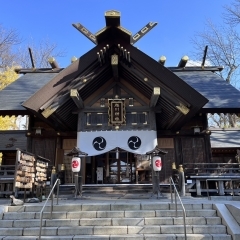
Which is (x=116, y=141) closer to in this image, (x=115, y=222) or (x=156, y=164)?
(x=156, y=164)

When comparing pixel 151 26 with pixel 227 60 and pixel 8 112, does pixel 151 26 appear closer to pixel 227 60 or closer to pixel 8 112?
pixel 8 112

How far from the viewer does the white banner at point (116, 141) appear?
926cm

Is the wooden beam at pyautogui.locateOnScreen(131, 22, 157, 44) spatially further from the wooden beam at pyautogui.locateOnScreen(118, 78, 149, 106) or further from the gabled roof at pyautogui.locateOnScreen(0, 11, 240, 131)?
the wooden beam at pyautogui.locateOnScreen(118, 78, 149, 106)

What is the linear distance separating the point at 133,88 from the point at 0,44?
16.0 m

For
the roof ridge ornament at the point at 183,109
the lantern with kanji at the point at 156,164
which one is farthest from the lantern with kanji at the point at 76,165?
the roof ridge ornament at the point at 183,109

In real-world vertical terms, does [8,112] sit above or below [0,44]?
below

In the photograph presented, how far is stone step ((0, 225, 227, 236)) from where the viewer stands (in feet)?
16.1

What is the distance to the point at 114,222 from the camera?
5.21 m

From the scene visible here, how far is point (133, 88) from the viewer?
10148 mm

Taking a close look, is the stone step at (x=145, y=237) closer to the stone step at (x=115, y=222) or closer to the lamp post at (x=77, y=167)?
the stone step at (x=115, y=222)

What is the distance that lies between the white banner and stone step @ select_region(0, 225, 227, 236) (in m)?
4.36

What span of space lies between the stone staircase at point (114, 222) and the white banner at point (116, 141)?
359 cm

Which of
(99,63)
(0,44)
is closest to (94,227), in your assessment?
(99,63)

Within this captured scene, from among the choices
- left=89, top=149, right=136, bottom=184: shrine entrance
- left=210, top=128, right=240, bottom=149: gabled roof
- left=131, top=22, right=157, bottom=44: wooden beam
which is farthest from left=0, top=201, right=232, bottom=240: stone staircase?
left=210, top=128, right=240, bottom=149: gabled roof
